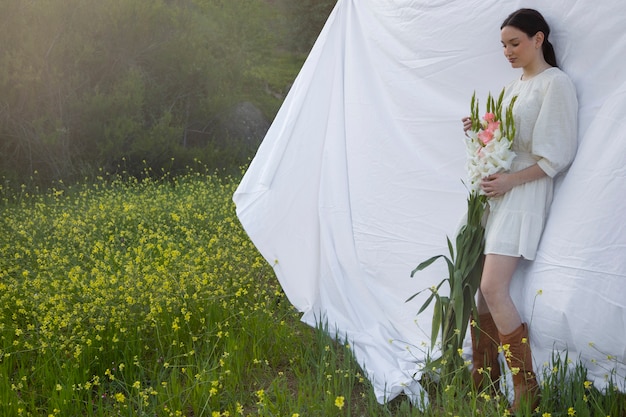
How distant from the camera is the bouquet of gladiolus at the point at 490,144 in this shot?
3143 millimetres

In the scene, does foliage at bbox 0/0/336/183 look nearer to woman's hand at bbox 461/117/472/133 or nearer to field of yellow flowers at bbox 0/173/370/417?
field of yellow flowers at bbox 0/173/370/417

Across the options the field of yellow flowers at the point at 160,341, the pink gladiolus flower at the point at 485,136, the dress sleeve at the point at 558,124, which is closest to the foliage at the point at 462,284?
the pink gladiolus flower at the point at 485,136

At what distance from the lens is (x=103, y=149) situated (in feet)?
31.9

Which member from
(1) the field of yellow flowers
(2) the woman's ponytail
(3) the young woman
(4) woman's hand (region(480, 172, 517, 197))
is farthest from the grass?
(2) the woman's ponytail

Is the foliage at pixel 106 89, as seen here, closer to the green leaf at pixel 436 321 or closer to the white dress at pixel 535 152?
the green leaf at pixel 436 321

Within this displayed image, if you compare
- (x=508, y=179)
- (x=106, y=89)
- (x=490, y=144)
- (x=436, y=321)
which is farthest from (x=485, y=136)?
(x=106, y=89)

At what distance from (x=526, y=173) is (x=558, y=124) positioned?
0.23 metres

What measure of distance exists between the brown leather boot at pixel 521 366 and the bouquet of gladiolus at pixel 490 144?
1.97ft

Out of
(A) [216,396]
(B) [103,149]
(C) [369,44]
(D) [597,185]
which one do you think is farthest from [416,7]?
(B) [103,149]

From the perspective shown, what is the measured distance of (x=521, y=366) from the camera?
3.14 metres

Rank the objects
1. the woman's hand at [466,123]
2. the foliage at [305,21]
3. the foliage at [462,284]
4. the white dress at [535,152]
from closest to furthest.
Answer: the white dress at [535,152] → the foliage at [462,284] → the woman's hand at [466,123] → the foliage at [305,21]

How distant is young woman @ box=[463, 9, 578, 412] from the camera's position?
10.0 feet

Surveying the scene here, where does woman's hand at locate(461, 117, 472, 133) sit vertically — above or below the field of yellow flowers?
above

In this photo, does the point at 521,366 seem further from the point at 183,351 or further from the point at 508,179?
the point at 183,351
